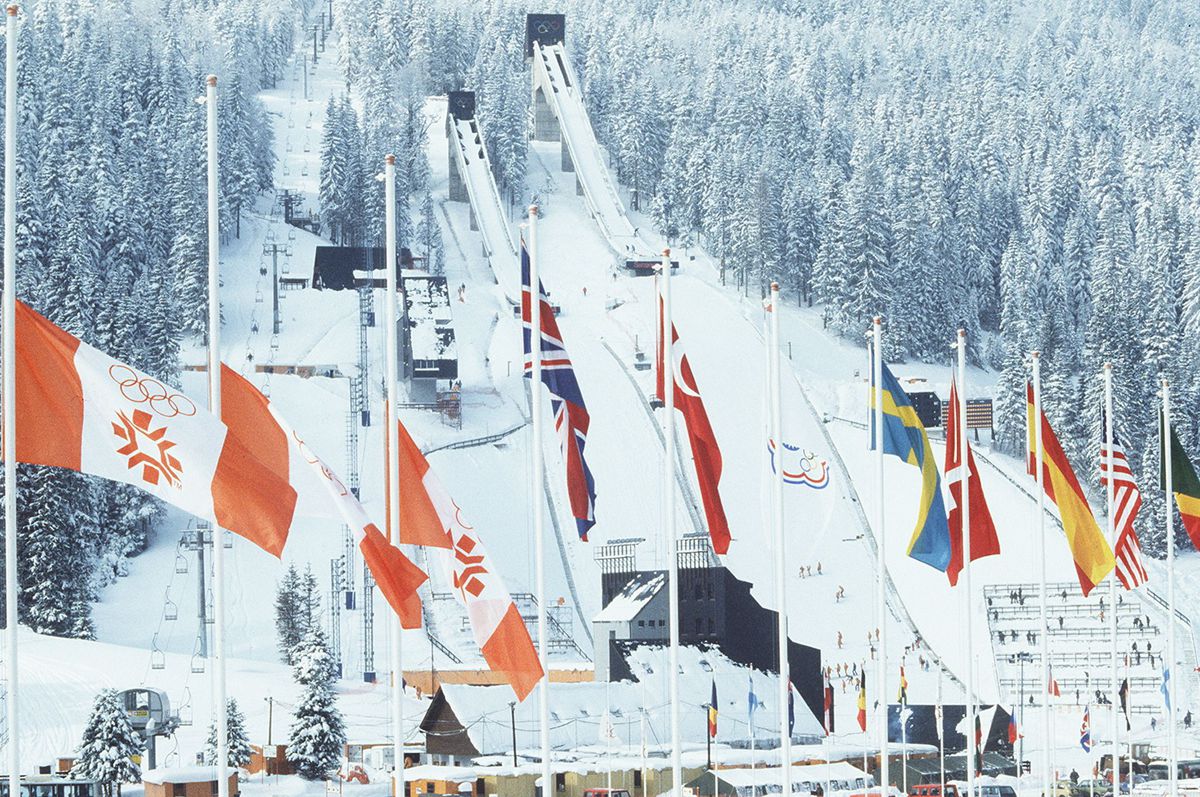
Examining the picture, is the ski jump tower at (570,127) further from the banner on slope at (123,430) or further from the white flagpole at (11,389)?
the white flagpole at (11,389)

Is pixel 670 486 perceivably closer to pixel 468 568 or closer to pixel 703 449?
pixel 703 449

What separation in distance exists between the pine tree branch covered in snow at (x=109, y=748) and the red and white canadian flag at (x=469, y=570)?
56.4 feet

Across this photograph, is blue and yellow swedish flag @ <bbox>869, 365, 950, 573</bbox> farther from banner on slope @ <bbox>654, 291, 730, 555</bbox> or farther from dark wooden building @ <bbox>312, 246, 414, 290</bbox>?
dark wooden building @ <bbox>312, 246, 414, 290</bbox>

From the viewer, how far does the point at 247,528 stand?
1513cm

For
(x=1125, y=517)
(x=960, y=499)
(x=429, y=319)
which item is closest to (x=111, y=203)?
(x=429, y=319)

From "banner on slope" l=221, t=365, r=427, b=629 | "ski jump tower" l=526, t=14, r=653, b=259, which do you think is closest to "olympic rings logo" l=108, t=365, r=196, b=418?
"banner on slope" l=221, t=365, r=427, b=629

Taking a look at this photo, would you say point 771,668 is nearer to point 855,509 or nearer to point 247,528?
point 855,509

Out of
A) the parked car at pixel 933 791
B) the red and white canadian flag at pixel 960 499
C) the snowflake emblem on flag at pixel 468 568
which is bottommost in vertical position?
the parked car at pixel 933 791

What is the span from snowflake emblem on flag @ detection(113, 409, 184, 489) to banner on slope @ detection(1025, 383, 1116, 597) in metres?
13.0

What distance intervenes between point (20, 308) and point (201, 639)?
33699 millimetres

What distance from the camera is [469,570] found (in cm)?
1769

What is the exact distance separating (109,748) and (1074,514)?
16.5m

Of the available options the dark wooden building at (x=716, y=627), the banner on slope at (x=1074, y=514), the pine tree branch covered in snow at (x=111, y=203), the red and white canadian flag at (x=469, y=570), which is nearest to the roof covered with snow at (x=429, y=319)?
the pine tree branch covered in snow at (x=111, y=203)

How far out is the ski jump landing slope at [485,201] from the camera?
85594 millimetres
